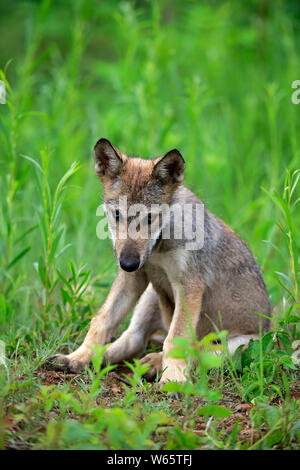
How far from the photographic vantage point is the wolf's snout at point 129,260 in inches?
165

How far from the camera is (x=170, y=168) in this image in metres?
4.64

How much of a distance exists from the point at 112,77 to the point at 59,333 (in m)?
5.29

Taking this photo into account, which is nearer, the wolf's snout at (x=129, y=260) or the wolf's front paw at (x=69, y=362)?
the wolf's snout at (x=129, y=260)

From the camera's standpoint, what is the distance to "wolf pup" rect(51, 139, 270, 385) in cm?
449

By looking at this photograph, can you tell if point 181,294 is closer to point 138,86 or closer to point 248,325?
point 248,325

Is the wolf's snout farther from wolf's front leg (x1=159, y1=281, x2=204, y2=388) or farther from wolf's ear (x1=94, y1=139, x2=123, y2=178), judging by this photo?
wolf's ear (x1=94, y1=139, x2=123, y2=178)

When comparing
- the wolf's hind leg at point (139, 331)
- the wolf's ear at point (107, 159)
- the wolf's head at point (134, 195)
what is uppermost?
the wolf's ear at point (107, 159)

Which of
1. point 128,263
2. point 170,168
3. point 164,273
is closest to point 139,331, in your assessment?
point 164,273

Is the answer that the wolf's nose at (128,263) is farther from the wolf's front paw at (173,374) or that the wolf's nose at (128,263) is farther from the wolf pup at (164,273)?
the wolf's front paw at (173,374)

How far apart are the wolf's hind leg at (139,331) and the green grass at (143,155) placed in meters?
0.35

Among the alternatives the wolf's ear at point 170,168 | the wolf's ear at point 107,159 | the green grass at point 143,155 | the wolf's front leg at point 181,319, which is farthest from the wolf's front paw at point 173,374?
the wolf's ear at point 107,159

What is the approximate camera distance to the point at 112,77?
363 inches
